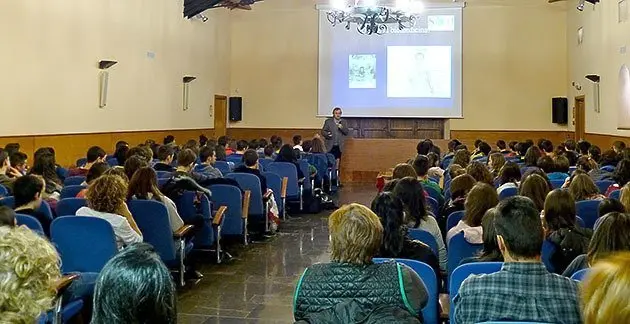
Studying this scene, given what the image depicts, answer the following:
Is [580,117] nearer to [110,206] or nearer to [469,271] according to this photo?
[110,206]

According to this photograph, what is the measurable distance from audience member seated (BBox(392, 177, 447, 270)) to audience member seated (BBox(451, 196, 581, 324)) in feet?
5.08

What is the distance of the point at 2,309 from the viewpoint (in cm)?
127

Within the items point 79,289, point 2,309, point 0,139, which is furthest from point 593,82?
point 2,309

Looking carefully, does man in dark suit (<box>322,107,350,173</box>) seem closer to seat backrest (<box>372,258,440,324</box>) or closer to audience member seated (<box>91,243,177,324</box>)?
seat backrest (<box>372,258,440,324</box>)

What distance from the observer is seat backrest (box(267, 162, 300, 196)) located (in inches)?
358

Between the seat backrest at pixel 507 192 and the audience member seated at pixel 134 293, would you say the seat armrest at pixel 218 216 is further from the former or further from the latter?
the audience member seated at pixel 134 293

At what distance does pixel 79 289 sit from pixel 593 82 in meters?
12.5

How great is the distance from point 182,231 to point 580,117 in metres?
12.4

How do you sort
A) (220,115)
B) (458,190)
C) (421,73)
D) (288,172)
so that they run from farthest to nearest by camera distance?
(220,115) → (421,73) → (288,172) → (458,190)

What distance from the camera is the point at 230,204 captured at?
263 inches

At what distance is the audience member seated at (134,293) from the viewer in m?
1.47

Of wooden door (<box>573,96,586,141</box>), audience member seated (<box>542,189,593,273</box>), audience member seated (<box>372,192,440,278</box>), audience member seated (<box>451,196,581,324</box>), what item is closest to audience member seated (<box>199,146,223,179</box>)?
audience member seated (<box>372,192,440,278</box>)

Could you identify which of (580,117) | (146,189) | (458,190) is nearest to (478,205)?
(458,190)

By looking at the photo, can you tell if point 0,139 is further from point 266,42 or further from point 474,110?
point 474,110
